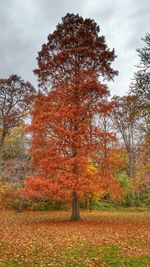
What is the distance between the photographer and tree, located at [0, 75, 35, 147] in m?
29.0

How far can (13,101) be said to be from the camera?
29719mm

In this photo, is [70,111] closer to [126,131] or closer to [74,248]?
[74,248]

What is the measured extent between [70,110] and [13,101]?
13742 millimetres

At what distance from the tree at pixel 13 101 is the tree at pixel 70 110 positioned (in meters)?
10.6

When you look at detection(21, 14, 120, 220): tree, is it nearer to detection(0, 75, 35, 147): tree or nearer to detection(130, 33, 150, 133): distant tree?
detection(130, 33, 150, 133): distant tree

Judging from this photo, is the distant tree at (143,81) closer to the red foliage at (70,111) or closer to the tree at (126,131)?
the red foliage at (70,111)

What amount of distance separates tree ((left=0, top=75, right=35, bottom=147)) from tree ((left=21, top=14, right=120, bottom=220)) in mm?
10569

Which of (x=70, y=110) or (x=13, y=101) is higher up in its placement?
(x=13, y=101)

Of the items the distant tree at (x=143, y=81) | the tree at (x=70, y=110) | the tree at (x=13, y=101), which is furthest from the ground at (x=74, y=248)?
the tree at (x=13, y=101)

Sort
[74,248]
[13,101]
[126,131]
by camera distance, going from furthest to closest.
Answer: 1. [126,131]
2. [13,101]
3. [74,248]

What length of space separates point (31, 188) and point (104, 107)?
20.7 feet

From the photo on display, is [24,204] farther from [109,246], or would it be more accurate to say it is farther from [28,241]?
[109,246]

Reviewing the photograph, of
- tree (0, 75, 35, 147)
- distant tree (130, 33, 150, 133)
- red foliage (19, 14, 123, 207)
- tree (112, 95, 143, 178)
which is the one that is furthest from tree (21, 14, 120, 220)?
tree (112, 95, 143, 178)

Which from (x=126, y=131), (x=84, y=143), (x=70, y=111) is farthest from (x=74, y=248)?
(x=126, y=131)
